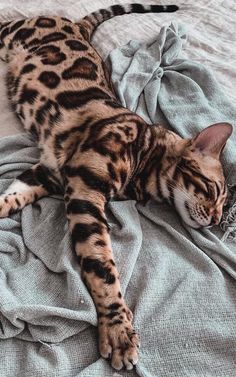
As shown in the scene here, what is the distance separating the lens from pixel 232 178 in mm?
1781

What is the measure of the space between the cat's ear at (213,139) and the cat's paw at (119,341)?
72cm

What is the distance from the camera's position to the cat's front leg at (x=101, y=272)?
4.02 ft

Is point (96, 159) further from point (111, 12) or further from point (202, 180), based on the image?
point (111, 12)

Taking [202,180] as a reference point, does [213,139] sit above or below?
above

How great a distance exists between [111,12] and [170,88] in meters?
0.67

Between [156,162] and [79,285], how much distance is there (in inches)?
26.0

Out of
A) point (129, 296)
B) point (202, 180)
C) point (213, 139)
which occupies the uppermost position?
point (213, 139)

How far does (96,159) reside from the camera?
1.62m

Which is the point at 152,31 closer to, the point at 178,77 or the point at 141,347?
the point at 178,77

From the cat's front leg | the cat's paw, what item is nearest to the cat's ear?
the cat's front leg

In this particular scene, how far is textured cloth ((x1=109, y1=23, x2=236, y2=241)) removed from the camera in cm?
200

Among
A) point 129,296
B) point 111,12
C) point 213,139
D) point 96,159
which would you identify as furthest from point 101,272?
point 111,12

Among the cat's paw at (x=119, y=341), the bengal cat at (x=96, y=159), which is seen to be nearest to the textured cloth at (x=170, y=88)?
the bengal cat at (x=96, y=159)

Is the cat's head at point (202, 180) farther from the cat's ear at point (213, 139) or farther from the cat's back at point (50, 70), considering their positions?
the cat's back at point (50, 70)
